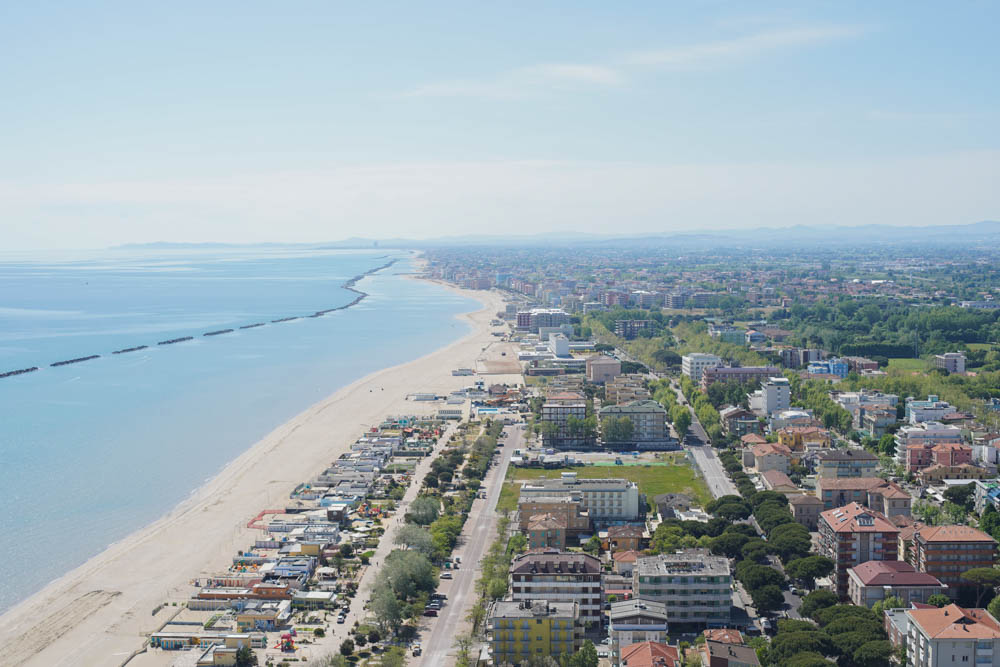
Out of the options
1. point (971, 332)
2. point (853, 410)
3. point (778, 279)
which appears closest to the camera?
point (853, 410)

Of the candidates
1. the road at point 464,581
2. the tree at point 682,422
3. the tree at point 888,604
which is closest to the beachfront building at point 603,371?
the tree at point 682,422

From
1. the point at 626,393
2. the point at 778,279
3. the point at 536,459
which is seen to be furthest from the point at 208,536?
the point at 778,279

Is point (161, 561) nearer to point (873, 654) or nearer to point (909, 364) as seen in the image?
point (873, 654)

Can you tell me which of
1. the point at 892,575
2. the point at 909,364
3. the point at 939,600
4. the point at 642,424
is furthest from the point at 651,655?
the point at 909,364

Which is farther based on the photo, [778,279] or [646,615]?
[778,279]

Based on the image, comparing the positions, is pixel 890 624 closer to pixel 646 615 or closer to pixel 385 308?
pixel 646 615

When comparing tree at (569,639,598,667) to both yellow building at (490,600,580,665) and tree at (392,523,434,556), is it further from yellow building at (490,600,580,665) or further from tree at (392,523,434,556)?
tree at (392,523,434,556)
